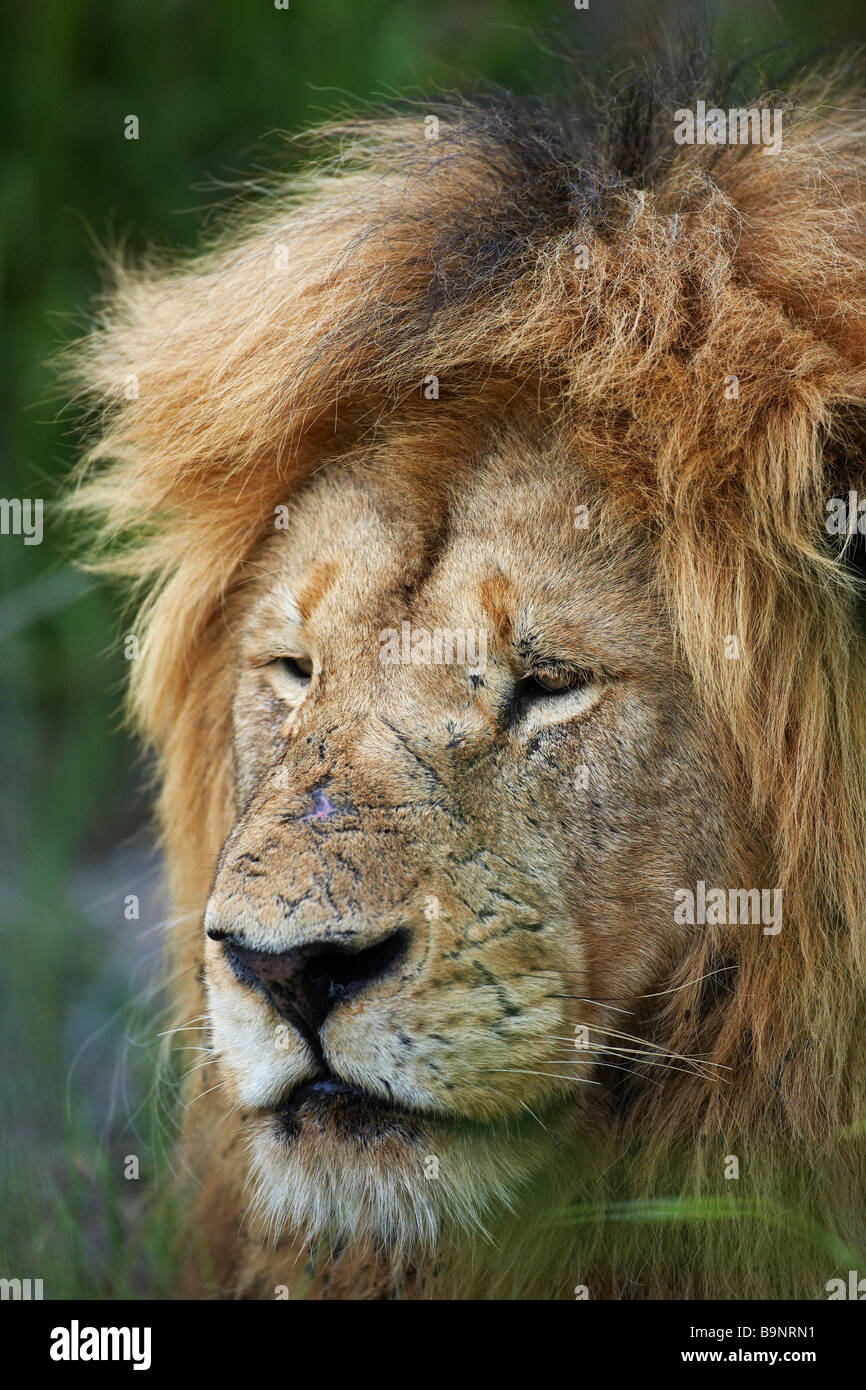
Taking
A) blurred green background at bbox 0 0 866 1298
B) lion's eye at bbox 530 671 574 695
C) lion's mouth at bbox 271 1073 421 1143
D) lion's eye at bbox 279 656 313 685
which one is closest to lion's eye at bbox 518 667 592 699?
lion's eye at bbox 530 671 574 695

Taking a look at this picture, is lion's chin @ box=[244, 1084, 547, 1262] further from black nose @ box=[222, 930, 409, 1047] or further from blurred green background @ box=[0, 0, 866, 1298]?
blurred green background @ box=[0, 0, 866, 1298]

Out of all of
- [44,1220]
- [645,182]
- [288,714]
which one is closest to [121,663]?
[44,1220]

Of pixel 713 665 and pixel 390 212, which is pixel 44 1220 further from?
pixel 390 212

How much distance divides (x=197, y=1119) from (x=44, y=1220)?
37cm

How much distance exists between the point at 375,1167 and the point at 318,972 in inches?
11.4

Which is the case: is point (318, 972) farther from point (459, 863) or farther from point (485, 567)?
point (485, 567)

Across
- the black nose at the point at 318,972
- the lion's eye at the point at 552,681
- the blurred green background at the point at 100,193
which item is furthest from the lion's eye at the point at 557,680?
the blurred green background at the point at 100,193

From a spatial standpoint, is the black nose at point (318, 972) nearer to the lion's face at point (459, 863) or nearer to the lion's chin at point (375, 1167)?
the lion's face at point (459, 863)

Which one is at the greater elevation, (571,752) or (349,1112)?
(571,752)

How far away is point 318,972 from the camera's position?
5.68 feet

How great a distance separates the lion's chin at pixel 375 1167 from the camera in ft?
5.92

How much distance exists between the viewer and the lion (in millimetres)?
1809

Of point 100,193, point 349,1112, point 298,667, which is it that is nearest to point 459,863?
point 349,1112

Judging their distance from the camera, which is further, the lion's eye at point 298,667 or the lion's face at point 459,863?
the lion's eye at point 298,667
